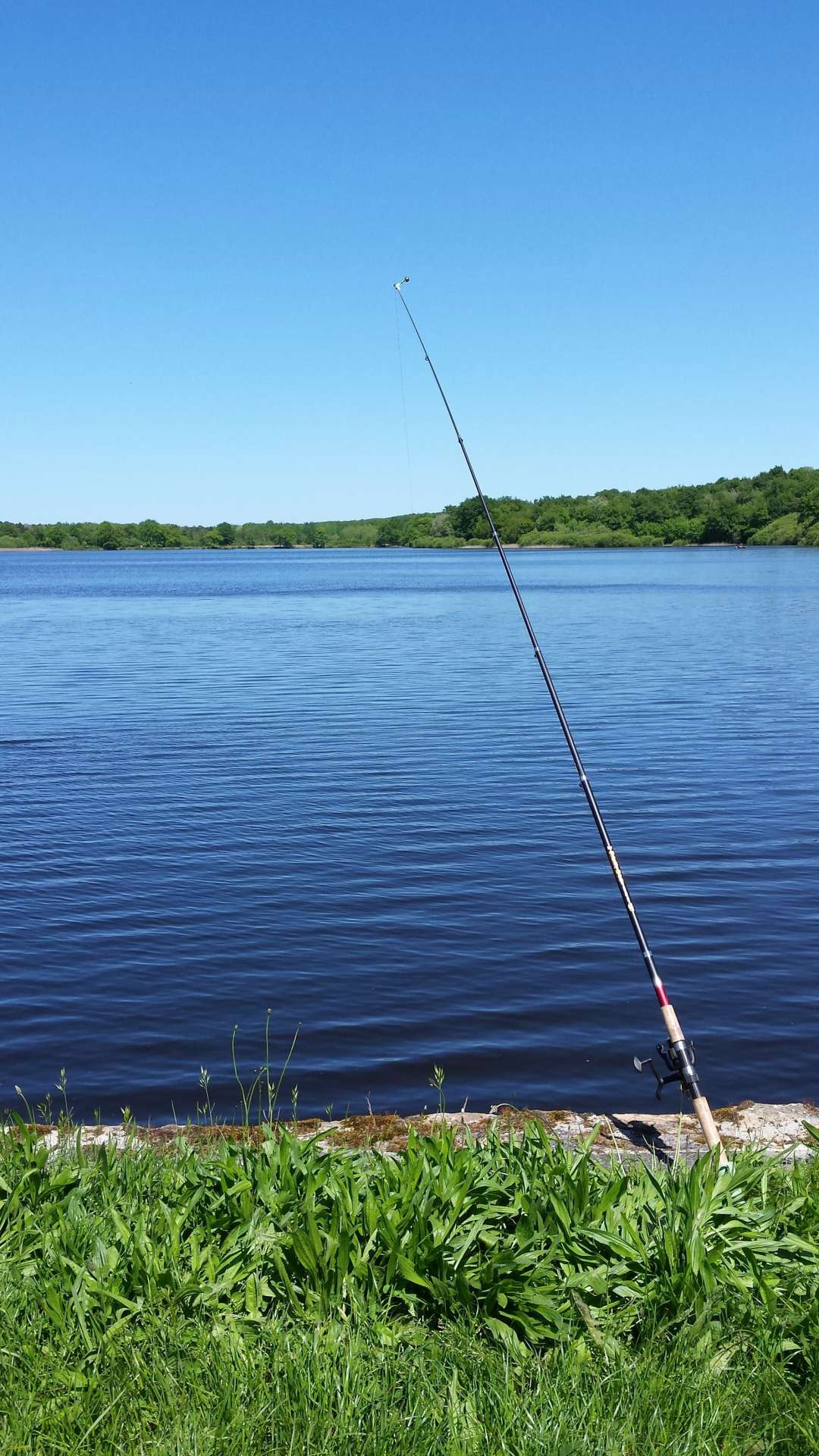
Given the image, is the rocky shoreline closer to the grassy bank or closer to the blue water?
the grassy bank

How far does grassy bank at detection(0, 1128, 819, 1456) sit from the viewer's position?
134 inches

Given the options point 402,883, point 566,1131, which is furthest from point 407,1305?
point 402,883

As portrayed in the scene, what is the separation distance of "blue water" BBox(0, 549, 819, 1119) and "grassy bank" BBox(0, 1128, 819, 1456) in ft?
11.1

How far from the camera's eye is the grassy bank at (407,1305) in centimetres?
341

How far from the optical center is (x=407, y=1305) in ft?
13.3

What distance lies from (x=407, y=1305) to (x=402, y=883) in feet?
29.1

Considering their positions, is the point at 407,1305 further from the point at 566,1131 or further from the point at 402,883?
the point at 402,883

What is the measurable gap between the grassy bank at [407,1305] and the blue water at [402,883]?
3.37 meters

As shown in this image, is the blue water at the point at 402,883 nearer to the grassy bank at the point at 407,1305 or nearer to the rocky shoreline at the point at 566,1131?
the rocky shoreline at the point at 566,1131

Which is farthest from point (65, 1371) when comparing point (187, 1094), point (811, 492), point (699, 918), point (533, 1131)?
point (811, 492)

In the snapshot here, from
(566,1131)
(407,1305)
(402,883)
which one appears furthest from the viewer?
(402,883)

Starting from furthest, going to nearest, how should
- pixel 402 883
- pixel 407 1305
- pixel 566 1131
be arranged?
pixel 402 883, pixel 566 1131, pixel 407 1305

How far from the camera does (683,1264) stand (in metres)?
4.00

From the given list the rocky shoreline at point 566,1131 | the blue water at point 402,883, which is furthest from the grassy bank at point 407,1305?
the blue water at point 402,883
